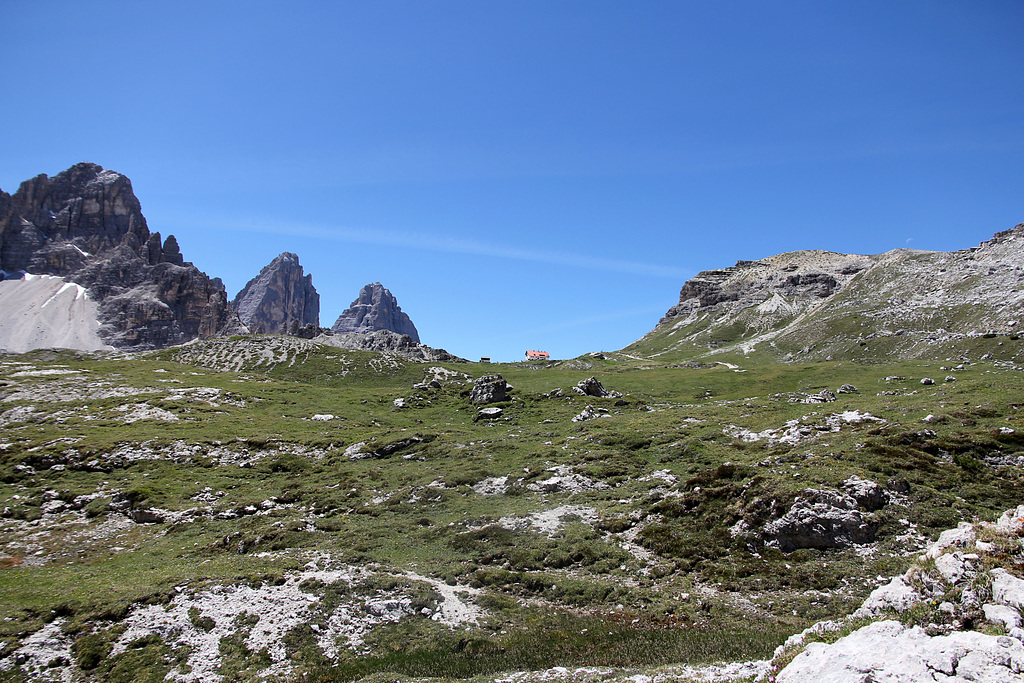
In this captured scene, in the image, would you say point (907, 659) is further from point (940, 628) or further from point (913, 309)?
point (913, 309)

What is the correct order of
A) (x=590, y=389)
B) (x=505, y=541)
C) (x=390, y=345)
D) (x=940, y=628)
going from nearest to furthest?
(x=940, y=628), (x=505, y=541), (x=590, y=389), (x=390, y=345)

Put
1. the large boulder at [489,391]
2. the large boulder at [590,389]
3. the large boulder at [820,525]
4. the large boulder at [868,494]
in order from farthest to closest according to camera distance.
Result: the large boulder at [590,389]
the large boulder at [489,391]
the large boulder at [868,494]
the large boulder at [820,525]

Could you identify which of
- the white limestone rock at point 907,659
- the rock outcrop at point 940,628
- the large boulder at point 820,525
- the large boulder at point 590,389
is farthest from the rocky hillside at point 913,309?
the white limestone rock at point 907,659

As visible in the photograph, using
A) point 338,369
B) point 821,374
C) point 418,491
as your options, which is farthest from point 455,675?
point 338,369

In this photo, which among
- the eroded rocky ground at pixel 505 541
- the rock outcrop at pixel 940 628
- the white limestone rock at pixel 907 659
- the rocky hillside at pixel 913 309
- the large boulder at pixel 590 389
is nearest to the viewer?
the white limestone rock at pixel 907 659

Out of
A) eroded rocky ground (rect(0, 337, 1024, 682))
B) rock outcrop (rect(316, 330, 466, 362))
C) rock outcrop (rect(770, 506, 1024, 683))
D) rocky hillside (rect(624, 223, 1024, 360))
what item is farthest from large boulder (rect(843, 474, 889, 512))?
rock outcrop (rect(316, 330, 466, 362))

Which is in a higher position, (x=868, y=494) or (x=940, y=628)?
(x=868, y=494)

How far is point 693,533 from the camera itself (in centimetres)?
2728

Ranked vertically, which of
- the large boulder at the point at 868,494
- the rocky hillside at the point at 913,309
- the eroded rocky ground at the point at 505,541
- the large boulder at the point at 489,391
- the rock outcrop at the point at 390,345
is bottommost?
the eroded rocky ground at the point at 505,541

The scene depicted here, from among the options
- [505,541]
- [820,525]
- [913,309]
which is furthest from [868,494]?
[913,309]

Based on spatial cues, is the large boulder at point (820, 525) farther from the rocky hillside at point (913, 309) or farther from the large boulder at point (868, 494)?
the rocky hillside at point (913, 309)

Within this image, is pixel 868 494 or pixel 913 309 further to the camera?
pixel 913 309

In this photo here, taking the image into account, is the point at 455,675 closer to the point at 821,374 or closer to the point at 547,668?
the point at 547,668

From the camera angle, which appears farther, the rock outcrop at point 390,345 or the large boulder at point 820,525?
the rock outcrop at point 390,345
